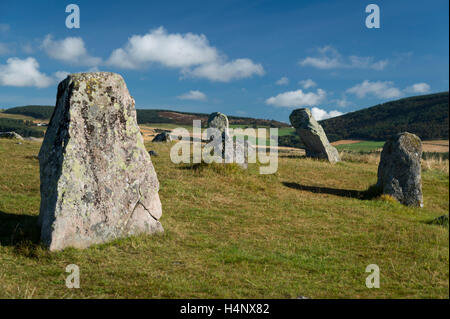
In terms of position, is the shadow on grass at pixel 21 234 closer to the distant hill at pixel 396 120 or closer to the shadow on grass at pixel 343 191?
the shadow on grass at pixel 343 191

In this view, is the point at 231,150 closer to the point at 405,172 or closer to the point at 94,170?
the point at 405,172

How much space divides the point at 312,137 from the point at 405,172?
1111 cm

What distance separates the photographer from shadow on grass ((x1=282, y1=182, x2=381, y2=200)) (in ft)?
51.2

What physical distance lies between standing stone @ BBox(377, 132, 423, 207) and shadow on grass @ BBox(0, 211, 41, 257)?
12265 mm

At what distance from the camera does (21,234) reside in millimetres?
8953

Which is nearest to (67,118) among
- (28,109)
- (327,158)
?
(327,158)

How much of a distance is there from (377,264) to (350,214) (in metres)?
4.70

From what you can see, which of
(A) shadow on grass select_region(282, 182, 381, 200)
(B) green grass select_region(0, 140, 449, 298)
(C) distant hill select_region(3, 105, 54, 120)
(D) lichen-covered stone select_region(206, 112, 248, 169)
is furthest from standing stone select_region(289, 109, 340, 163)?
(C) distant hill select_region(3, 105, 54, 120)

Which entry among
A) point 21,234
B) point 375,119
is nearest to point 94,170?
point 21,234

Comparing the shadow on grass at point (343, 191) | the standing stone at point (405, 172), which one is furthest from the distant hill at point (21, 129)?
the standing stone at point (405, 172)

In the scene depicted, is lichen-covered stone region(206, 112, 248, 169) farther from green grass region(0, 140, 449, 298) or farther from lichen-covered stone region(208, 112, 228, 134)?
lichen-covered stone region(208, 112, 228, 134)

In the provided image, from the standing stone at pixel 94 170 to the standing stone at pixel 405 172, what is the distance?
32.1 feet

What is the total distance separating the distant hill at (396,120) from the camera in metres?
68.2

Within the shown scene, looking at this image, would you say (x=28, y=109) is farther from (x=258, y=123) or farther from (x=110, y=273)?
(x=110, y=273)
